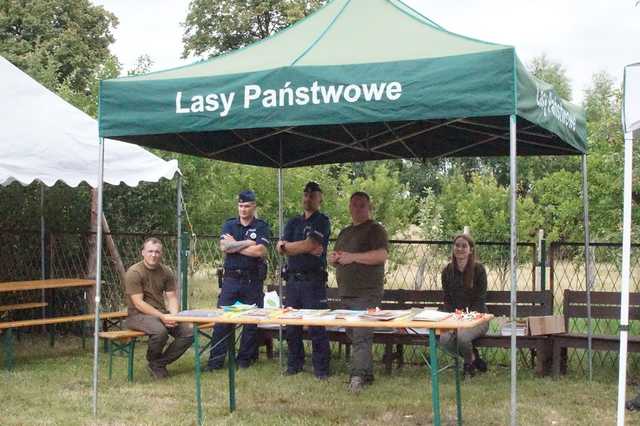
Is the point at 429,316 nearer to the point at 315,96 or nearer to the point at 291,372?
the point at 315,96

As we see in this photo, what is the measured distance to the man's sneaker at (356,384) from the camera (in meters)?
A: 7.27

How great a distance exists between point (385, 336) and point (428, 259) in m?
4.59

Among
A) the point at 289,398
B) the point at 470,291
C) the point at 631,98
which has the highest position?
the point at 631,98

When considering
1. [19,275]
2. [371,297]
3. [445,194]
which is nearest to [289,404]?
[371,297]

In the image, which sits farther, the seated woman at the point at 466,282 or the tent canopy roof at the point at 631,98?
the seated woman at the point at 466,282

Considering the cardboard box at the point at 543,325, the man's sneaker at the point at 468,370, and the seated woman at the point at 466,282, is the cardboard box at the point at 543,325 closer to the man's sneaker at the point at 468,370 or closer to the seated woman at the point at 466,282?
the seated woman at the point at 466,282

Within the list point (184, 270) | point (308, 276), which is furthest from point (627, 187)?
point (184, 270)

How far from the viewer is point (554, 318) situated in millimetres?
7777

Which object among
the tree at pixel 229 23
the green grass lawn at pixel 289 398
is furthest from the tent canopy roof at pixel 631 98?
the tree at pixel 229 23

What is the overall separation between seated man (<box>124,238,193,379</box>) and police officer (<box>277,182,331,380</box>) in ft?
3.51

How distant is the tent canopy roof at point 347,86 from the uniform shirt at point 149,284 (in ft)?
4.08

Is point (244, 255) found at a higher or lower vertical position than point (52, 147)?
lower

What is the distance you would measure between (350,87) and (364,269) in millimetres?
2167

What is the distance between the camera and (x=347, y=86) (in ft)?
18.8
